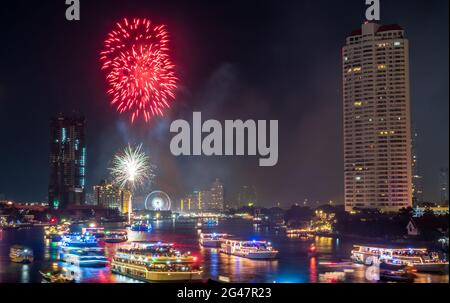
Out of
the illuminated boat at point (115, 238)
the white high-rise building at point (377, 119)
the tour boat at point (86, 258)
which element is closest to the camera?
the tour boat at point (86, 258)

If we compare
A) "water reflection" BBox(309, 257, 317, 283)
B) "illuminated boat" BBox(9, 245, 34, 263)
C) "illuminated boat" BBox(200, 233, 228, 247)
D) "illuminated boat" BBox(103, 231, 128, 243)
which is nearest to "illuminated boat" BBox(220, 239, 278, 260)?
"water reflection" BBox(309, 257, 317, 283)

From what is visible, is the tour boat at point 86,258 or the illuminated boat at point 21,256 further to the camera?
the illuminated boat at point 21,256

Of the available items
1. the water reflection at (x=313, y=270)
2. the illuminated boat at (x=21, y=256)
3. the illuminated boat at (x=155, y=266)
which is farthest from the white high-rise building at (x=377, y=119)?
the illuminated boat at (x=21, y=256)

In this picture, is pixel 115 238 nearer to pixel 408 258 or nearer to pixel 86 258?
pixel 86 258

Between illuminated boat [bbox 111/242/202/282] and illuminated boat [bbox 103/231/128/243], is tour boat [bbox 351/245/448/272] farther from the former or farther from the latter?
illuminated boat [bbox 103/231/128/243]

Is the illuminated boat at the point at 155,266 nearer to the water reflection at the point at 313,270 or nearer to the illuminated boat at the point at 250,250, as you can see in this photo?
the water reflection at the point at 313,270

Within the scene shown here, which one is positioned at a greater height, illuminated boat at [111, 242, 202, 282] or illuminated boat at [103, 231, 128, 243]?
illuminated boat at [111, 242, 202, 282]

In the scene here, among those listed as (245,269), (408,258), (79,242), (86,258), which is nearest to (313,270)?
(245,269)
